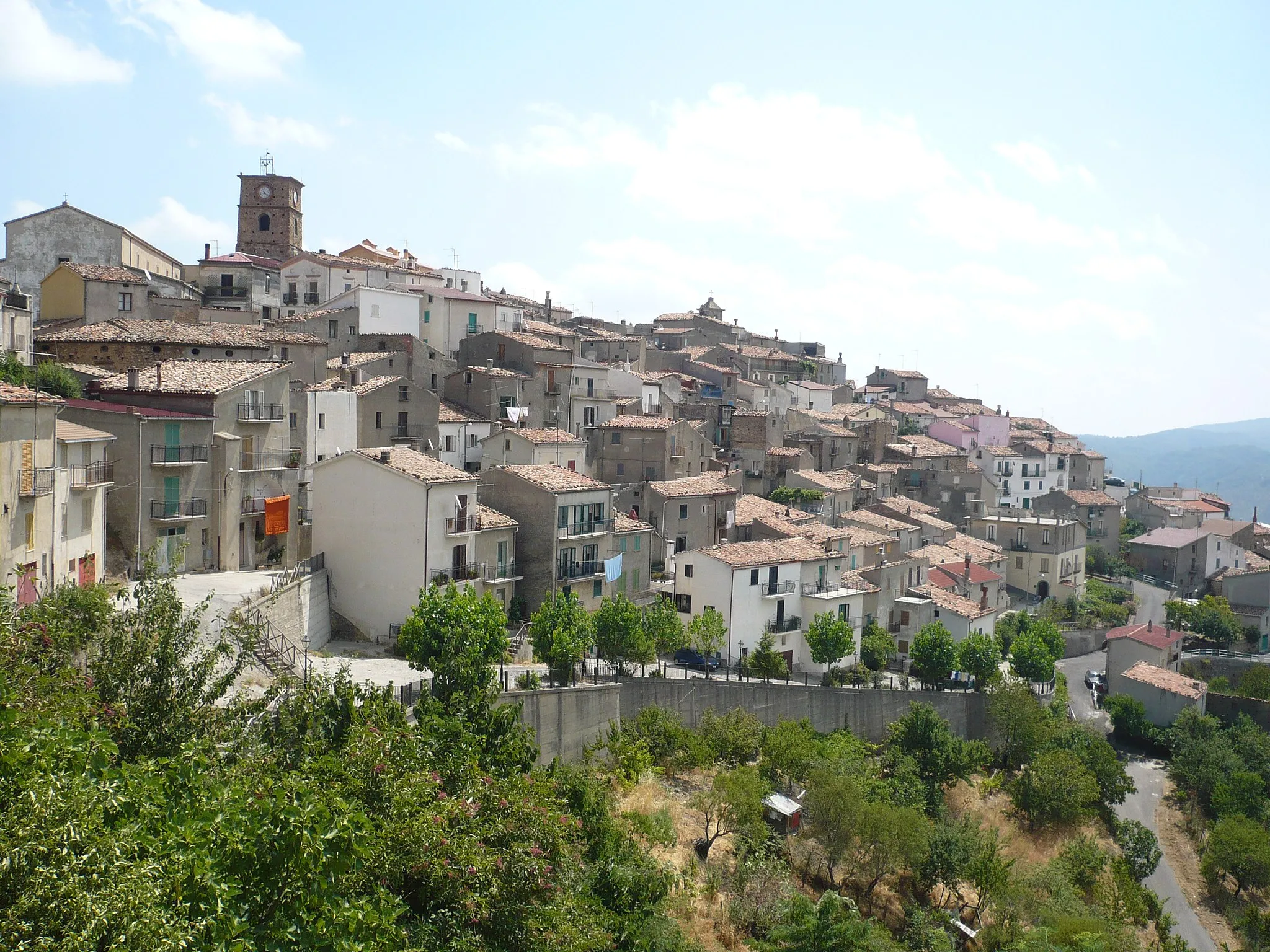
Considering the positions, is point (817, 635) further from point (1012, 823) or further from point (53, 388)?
point (53, 388)

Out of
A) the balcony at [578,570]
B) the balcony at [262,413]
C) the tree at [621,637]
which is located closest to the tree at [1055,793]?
the tree at [621,637]

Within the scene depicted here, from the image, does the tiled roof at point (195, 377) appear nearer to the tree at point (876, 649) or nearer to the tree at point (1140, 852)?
the tree at point (876, 649)

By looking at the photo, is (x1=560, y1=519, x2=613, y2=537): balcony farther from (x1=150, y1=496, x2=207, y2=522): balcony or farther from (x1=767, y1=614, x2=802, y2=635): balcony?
(x1=150, y1=496, x2=207, y2=522): balcony

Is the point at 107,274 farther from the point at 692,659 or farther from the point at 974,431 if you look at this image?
the point at 974,431

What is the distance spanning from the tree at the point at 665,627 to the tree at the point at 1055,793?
1542cm

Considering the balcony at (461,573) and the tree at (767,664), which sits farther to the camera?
the tree at (767,664)

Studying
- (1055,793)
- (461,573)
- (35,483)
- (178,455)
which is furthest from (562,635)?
(1055,793)

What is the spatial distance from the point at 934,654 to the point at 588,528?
16.6m

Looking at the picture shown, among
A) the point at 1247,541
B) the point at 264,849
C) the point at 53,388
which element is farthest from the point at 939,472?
the point at 264,849

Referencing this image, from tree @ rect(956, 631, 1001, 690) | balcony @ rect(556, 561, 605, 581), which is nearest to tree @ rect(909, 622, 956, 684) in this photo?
tree @ rect(956, 631, 1001, 690)

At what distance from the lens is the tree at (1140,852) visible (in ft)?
140

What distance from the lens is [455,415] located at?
49156 mm

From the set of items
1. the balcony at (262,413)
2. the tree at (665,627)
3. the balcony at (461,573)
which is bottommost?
the tree at (665,627)

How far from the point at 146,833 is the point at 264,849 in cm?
144
